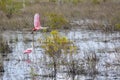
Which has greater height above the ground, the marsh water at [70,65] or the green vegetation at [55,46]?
the green vegetation at [55,46]

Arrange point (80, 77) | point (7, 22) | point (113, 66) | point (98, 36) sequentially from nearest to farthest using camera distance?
point (80, 77) → point (113, 66) → point (98, 36) → point (7, 22)

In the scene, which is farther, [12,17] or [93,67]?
[12,17]

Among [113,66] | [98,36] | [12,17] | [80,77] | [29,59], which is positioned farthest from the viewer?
[12,17]

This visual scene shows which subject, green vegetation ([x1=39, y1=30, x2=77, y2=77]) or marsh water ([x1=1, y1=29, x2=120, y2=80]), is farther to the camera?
green vegetation ([x1=39, y1=30, x2=77, y2=77])

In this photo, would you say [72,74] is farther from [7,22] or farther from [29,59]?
[7,22]

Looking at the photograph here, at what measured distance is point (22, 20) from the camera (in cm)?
2048

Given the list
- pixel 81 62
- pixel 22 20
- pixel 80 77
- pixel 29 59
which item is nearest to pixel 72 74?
pixel 80 77

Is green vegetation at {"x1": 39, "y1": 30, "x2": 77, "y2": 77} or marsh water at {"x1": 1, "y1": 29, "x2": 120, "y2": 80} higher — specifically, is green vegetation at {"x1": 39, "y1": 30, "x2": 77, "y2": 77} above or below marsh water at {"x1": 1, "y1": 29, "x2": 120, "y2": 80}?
above

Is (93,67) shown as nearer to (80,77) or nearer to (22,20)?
(80,77)

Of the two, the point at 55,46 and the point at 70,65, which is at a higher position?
the point at 55,46

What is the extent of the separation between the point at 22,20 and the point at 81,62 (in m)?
9.91

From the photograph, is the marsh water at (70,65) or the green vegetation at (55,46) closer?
the marsh water at (70,65)

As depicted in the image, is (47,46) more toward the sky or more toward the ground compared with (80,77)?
more toward the sky

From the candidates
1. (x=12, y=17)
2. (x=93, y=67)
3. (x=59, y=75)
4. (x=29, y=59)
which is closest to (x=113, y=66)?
(x=93, y=67)
